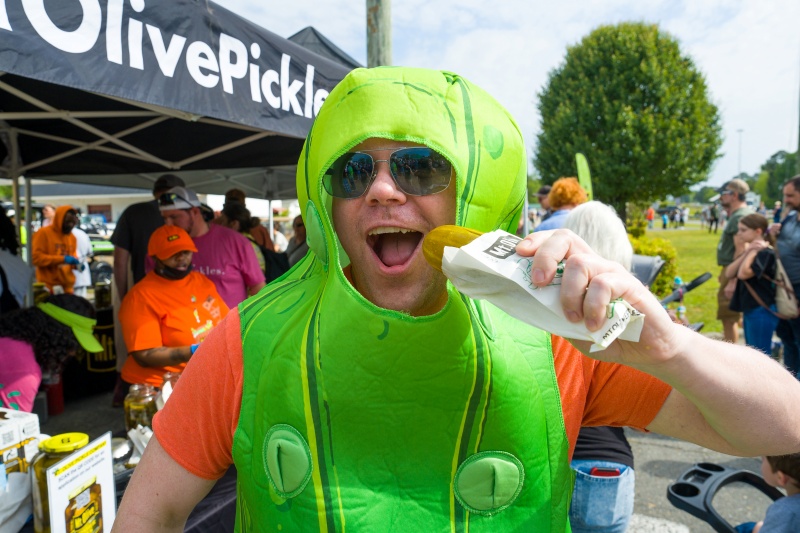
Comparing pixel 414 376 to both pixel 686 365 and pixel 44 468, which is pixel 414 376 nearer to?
pixel 686 365

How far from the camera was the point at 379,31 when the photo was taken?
15.3 ft

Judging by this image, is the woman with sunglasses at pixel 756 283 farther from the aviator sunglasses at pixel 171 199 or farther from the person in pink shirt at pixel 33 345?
the person in pink shirt at pixel 33 345

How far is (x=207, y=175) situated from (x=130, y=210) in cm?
303

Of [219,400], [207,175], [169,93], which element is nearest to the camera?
[219,400]

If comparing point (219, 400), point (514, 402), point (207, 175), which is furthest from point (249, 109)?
point (207, 175)

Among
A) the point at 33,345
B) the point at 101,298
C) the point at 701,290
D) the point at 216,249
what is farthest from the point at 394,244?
the point at 701,290

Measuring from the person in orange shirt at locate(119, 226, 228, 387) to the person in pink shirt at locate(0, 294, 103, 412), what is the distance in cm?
22

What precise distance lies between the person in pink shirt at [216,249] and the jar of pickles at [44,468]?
7.34 ft

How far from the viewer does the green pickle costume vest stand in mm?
1041

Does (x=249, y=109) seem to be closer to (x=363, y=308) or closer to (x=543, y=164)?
(x=363, y=308)

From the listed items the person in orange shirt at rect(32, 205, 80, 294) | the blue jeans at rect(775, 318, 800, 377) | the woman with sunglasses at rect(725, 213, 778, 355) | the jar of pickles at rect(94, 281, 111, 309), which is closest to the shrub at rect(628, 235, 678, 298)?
the woman with sunglasses at rect(725, 213, 778, 355)

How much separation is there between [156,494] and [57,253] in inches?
327

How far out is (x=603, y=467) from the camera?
202cm

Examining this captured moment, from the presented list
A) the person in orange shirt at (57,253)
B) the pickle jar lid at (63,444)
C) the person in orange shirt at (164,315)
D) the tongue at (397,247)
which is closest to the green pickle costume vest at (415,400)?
the tongue at (397,247)
